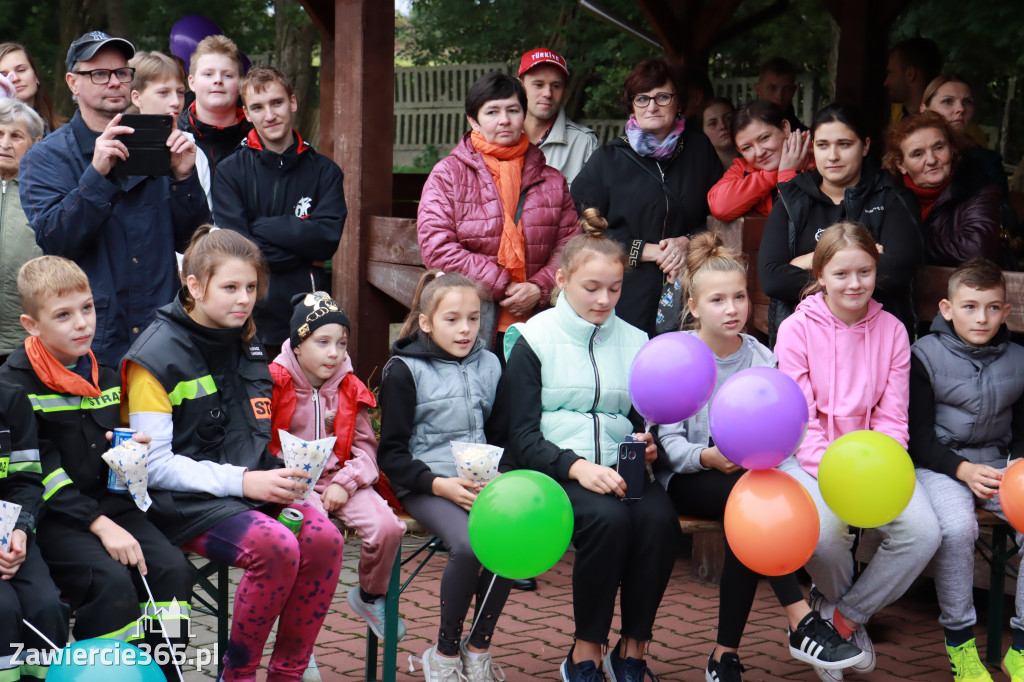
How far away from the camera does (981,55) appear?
10.8 metres

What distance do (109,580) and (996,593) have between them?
3261 millimetres

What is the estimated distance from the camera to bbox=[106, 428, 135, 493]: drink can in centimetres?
344

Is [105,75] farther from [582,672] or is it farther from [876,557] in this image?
[876,557]

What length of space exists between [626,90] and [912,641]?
103 inches

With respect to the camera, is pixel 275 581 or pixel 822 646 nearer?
pixel 275 581

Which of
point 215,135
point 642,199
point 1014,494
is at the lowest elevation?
point 1014,494

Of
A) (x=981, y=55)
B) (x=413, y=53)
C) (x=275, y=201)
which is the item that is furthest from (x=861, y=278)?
(x=413, y=53)

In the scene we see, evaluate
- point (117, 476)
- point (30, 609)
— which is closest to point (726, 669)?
point (117, 476)

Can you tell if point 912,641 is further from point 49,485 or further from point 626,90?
point 49,485

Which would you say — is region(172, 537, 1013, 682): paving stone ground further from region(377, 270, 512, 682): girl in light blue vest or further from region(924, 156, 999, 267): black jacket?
region(924, 156, 999, 267): black jacket

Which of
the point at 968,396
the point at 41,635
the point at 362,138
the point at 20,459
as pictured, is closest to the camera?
the point at 41,635

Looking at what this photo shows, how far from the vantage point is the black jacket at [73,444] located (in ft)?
11.2

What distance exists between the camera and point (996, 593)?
449cm

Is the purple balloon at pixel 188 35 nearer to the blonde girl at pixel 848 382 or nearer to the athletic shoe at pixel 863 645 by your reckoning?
the blonde girl at pixel 848 382
